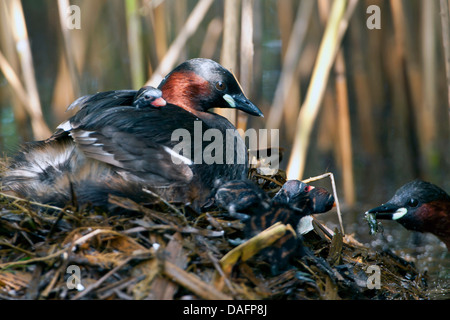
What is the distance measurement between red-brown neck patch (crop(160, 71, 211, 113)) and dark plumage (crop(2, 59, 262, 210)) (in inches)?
7.7

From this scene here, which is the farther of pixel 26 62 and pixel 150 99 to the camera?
pixel 26 62

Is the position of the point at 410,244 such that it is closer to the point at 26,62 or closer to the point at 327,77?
the point at 327,77

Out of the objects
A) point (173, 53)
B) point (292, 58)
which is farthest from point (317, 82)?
point (173, 53)

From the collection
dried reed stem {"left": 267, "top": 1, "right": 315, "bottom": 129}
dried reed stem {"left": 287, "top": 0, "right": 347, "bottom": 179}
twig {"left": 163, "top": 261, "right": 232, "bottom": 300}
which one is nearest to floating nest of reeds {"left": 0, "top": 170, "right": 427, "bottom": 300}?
twig {"left": 163, "top": 261, "right": 232, "bottom": 300}

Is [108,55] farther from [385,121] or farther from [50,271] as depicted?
[50,271]

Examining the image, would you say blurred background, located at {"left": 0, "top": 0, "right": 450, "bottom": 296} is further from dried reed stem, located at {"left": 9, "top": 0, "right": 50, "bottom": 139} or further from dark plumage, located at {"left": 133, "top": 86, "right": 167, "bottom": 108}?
dark plumage, located at {"left": 133, "top": 86, "right": 167, "bottom": 108}

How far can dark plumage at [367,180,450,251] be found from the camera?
333 centimetres

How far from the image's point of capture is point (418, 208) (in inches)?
134

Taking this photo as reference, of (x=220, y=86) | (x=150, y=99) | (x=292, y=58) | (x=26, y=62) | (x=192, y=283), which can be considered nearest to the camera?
(x=192, y=283)

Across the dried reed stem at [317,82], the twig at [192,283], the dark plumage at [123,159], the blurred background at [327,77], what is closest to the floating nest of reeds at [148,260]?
the twig at [192,283]

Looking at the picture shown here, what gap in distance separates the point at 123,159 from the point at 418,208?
6.07 ft

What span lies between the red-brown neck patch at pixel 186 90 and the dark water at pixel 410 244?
1.32m

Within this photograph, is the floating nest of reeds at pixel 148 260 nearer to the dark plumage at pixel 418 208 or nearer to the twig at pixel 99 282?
the twig at pixel 99 282
